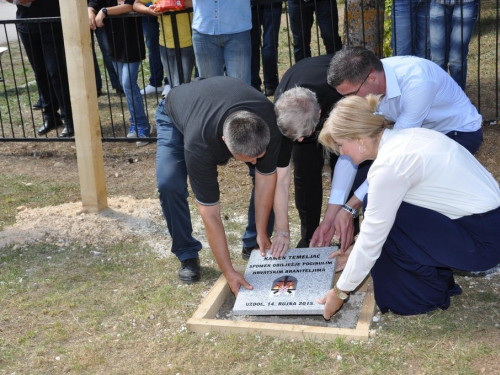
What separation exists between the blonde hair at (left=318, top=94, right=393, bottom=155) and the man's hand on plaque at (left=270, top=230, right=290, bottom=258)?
3.46 feet

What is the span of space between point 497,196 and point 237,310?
1.53 m

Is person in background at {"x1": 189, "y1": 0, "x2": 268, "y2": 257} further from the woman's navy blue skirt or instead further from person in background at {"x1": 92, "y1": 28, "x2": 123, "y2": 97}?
the woman's navy blue skirt

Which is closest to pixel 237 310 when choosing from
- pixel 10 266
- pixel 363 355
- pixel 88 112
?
pixel 363 355

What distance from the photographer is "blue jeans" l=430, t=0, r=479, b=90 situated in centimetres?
651

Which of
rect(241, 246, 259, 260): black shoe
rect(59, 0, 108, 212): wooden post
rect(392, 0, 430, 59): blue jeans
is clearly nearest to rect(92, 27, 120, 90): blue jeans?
rect(59, 0, 108, 212): wooden post

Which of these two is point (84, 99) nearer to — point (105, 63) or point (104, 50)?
point (104, 50)

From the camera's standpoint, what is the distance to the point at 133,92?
7.35 m

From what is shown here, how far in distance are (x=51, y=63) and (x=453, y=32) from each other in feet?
14.3

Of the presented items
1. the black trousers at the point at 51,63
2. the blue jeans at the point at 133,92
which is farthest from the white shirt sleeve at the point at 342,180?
the black trousers at the point at 51,63

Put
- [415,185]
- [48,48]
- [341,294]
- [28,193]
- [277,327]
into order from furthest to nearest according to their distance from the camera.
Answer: [48,48] → [28,193] → [277,327] → [341,294] → [415,185]

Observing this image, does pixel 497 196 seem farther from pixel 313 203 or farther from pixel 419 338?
pixel 313 203

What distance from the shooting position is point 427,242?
3.53m

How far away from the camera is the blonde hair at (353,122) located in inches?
127

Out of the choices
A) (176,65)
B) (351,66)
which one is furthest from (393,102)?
(176,65)
